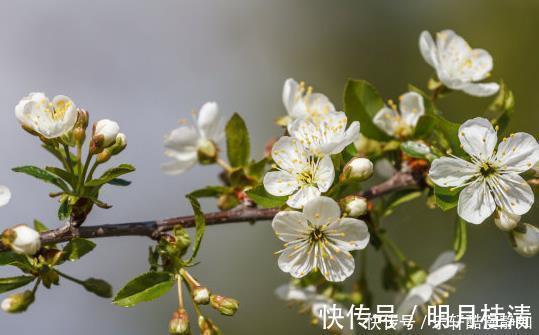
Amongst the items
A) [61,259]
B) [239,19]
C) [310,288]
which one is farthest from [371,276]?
[239,19]

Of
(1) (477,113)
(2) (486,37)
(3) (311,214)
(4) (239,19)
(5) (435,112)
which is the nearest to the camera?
(3) (311,214)

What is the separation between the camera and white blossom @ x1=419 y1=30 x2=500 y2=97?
7.59ft

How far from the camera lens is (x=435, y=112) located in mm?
2225

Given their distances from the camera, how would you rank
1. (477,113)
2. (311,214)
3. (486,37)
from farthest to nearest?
1. (486,37)
2. (477,113)
3. (311,214)

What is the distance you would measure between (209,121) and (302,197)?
0.72 meters

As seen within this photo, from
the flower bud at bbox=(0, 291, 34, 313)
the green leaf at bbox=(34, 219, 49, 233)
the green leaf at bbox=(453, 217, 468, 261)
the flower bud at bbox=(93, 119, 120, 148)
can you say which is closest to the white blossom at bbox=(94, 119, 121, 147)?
the flower bud at bbox=(93, 119, 120, 148)

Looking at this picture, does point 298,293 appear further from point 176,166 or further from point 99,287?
point 99,287

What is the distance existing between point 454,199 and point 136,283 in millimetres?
907

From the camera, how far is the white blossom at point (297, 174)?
5.93ft

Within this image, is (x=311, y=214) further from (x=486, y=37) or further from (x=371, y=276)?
(x=486, y=37)

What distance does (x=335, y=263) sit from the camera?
1932 millimetres

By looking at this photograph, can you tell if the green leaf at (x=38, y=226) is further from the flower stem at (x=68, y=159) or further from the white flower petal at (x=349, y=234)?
the white flower petal at (x=349, y=234)

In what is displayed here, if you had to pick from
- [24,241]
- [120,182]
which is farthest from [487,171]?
[24,241]

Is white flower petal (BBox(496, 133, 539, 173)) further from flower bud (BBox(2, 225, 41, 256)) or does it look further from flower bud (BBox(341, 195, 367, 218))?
flower bud (BBox(2, 225, 41, 256))
